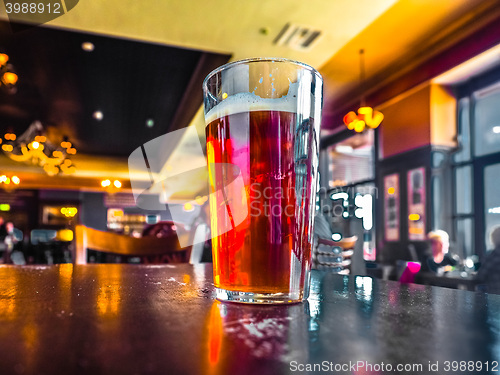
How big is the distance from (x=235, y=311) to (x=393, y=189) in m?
7.28

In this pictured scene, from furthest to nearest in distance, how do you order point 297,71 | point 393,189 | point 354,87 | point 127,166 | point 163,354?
point 127,166
point 354,87
point 393,189
point 297,71
point 163,354

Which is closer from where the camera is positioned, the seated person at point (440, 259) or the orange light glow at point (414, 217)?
the seated person at point (440, 259)

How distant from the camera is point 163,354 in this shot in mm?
207

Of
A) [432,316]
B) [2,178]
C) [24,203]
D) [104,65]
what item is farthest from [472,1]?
[24,203]

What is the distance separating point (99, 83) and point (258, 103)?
7.12 m

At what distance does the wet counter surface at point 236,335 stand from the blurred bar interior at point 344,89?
5.16ft

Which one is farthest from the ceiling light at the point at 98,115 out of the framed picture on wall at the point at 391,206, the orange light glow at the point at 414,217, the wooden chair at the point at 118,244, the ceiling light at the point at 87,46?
the wooden chair at the point at 118,244

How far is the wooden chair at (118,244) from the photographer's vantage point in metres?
1.45

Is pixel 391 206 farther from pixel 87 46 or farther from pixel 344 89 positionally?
pixel 87 46

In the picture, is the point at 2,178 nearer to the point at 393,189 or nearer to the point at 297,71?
the point at 393,189

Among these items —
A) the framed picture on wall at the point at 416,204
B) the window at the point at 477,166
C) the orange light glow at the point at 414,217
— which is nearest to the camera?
the window at the point at 477,166

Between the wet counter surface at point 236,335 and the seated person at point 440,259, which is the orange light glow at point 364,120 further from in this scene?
the wet counter surface at point 236,335

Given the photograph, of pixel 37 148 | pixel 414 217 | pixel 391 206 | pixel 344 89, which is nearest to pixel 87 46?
pixel 37 148

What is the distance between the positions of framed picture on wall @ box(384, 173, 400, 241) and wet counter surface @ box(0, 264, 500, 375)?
22.9 ft
